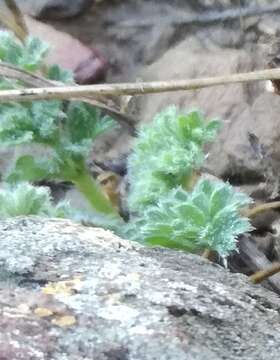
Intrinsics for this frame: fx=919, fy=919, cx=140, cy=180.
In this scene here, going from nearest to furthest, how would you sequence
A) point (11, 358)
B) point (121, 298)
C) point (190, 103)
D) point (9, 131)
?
point (11, 358), point (121, 298), point (9, 131), point (190, 103)

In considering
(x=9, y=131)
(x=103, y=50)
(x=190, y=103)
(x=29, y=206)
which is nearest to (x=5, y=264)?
(x=29, y=206)

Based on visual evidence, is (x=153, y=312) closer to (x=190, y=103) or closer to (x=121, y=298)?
(x=121, y=298)

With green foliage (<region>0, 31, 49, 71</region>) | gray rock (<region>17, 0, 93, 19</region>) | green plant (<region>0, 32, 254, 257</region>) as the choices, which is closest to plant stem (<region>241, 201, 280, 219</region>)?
green plant (<region>0, 32, 254, 257</region>)

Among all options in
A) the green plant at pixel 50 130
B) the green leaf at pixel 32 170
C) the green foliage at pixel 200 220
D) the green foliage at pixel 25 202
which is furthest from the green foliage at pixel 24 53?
the green foliage at pixel 200 220

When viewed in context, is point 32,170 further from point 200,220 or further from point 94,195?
point 200,220

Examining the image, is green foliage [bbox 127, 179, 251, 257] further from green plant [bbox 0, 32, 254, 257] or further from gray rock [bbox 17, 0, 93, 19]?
gray rock [bbox 17, 0, 93, 19]

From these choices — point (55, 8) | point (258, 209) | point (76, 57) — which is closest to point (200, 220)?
point (258, 209)
